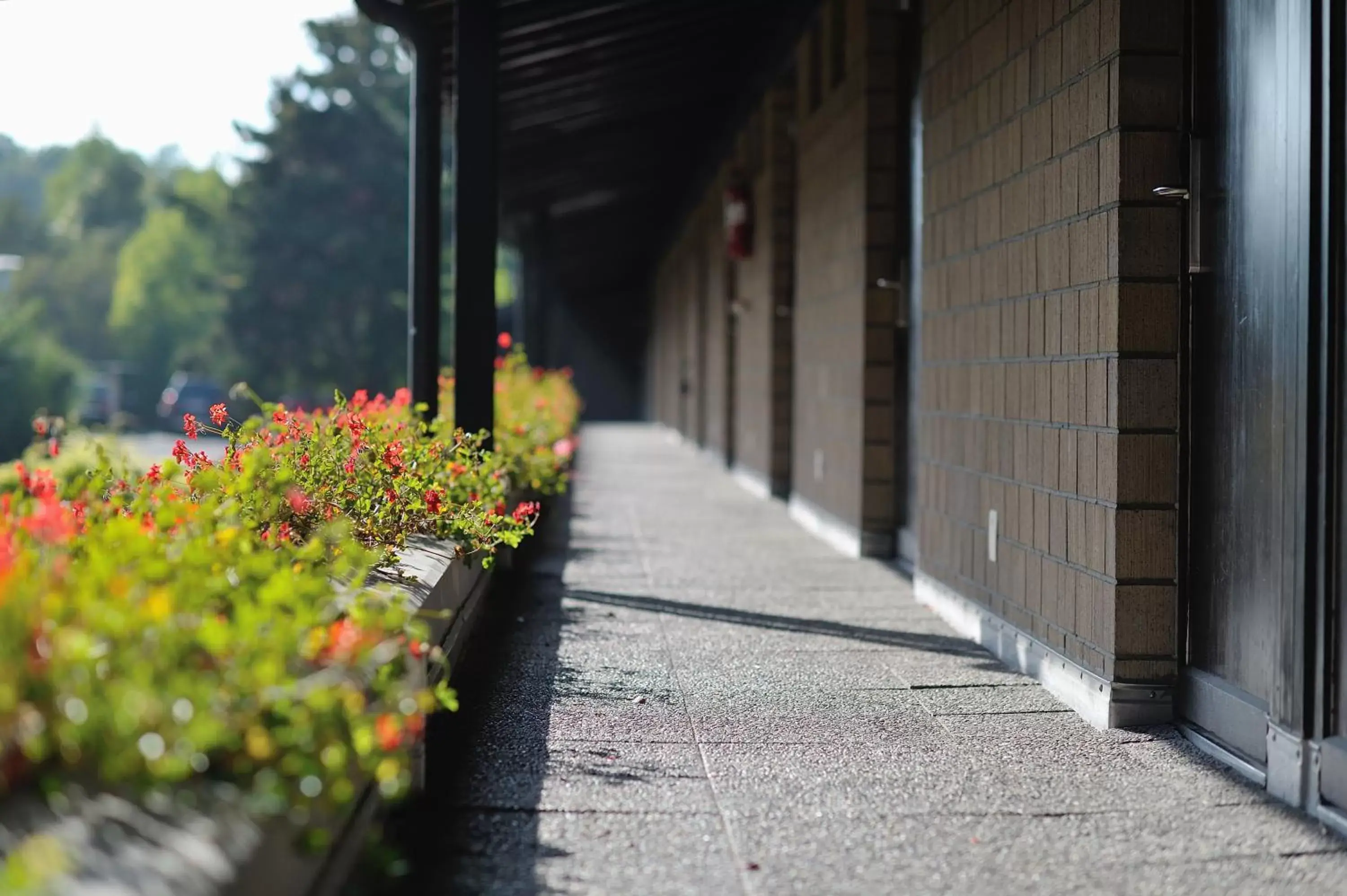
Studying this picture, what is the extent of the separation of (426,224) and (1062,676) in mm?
4498

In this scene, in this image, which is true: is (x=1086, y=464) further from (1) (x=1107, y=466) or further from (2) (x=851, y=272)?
(2) (x=851, y=272)

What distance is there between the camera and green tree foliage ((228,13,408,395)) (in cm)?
3706

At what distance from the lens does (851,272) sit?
8133 mm

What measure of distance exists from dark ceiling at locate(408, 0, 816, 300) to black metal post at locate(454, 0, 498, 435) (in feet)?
2.20

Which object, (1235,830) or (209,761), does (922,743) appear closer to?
(1235,830)

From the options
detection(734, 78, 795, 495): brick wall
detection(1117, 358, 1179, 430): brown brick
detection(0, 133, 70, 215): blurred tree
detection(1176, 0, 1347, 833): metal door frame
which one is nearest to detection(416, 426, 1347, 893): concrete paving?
detection(1176, 0, 1347, 833): metal door frame

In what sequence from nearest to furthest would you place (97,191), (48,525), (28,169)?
(48,525)
(97,191)
(28,169)

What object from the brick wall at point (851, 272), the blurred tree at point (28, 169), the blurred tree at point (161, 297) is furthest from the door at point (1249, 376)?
the blurred tree at point (28, 169)

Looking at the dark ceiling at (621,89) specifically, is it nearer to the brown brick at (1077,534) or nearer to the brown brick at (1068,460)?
the brown brick at (1068,460)

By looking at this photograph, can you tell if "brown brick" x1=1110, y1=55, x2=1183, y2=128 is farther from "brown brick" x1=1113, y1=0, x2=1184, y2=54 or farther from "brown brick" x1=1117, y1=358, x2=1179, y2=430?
"brown brick" x1=1117, y1=358, x2=1179, y2=430

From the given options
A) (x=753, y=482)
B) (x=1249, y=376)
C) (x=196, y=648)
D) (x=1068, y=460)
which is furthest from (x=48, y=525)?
(x=753, y=482)

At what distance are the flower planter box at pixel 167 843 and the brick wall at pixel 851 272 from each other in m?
5.88

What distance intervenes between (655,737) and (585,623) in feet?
6.45

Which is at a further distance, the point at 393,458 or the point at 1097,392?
the point at 393,458
